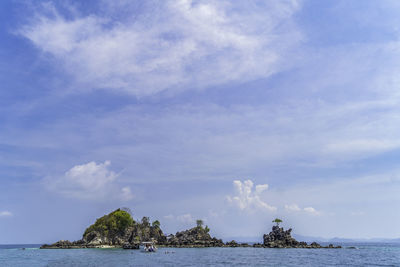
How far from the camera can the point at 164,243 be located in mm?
171125

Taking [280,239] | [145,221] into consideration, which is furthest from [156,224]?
Result: [280,239]

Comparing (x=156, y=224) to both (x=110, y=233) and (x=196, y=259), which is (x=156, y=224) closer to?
(x=110, y=233)

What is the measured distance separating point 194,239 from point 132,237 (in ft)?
102

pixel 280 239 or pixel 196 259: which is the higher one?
pixel 280 239

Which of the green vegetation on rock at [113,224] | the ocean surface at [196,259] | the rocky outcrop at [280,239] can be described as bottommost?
the ocean surface at [196,259]

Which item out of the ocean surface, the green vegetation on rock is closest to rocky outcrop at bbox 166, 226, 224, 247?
the green vegetation on rock

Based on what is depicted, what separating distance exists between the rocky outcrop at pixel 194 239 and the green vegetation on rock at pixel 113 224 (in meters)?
25.0

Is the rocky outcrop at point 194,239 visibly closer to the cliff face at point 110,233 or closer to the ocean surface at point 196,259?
the cliff face at point 110,233

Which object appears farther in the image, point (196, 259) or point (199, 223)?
point (199, 223)

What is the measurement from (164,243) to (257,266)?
11283 centimetres

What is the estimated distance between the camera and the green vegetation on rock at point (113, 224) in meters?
154

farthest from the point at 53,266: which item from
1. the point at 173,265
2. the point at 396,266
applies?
the point at 396,266

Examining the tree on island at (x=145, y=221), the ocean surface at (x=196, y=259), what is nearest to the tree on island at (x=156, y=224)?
the tree on island at (x=145, y=221)

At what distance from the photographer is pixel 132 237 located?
513ft
